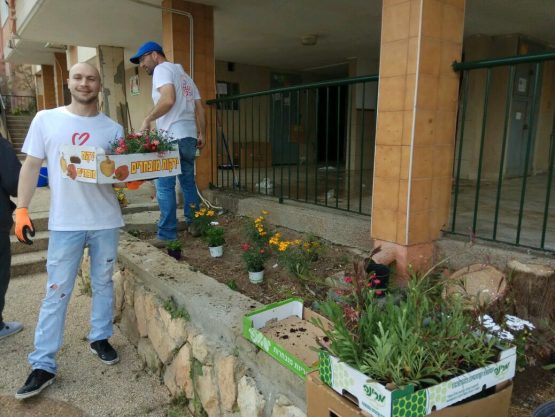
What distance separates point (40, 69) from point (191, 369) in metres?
15.1

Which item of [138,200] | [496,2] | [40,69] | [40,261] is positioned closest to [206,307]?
[40,261]

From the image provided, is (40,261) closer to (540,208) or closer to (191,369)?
(191,369)

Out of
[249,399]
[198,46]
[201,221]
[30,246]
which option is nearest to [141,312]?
[201,221]

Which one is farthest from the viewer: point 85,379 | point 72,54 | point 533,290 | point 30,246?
point 72,54

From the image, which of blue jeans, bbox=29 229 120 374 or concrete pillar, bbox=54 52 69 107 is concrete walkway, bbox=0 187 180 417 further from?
concrete pillar, bbox=54 52 69 107

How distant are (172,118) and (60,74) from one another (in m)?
10.3

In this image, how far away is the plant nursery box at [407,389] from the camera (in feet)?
4.38

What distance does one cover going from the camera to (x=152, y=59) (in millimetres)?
3945

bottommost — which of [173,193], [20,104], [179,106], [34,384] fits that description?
[34,384]

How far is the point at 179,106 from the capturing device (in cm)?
407

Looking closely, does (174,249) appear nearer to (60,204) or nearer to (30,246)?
(60,204)

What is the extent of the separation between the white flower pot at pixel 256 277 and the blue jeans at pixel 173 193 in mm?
1069

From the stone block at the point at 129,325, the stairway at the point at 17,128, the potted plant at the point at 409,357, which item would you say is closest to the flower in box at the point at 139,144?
the stone block at the point at 129,325

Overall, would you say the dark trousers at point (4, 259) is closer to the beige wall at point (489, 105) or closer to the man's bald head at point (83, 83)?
the man's bald head at point (83, 83)
